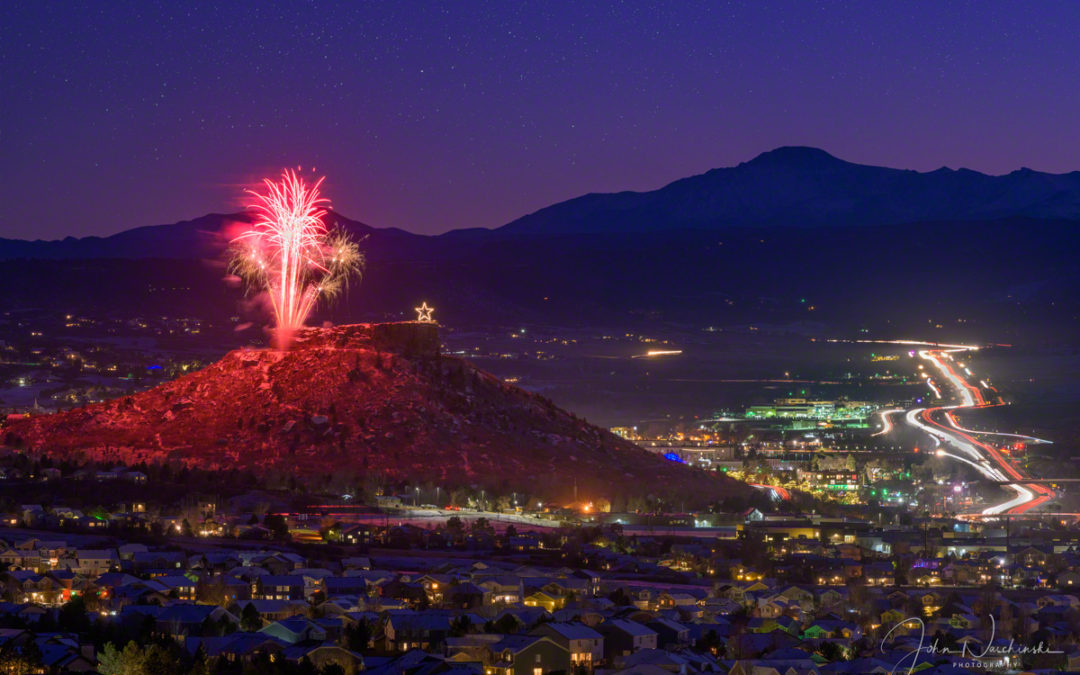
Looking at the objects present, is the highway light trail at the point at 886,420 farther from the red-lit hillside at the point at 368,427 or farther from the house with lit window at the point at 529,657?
the house with lit window at the point at 529,657

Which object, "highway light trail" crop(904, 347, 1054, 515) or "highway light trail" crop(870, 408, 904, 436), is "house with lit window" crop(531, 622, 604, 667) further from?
"highway light trail" crop(870, 408, 904, 436)

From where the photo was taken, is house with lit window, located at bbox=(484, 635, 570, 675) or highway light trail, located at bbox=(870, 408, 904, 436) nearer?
house with lit window, located at bbox=(484, 635, 570, 675)

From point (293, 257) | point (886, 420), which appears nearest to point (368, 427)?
point (293, 257)

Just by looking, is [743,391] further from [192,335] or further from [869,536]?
[869,536]

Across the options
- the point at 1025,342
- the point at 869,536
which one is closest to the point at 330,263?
the point at 869,536

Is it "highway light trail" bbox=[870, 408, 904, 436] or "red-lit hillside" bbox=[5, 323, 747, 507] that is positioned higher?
"red-lit hillside" bbox=[5, 323, 747, 507]

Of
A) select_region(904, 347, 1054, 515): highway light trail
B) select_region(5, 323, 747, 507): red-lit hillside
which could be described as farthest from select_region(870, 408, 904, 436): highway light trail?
select_region(5, 323, 747, 507): red-lit hillside
